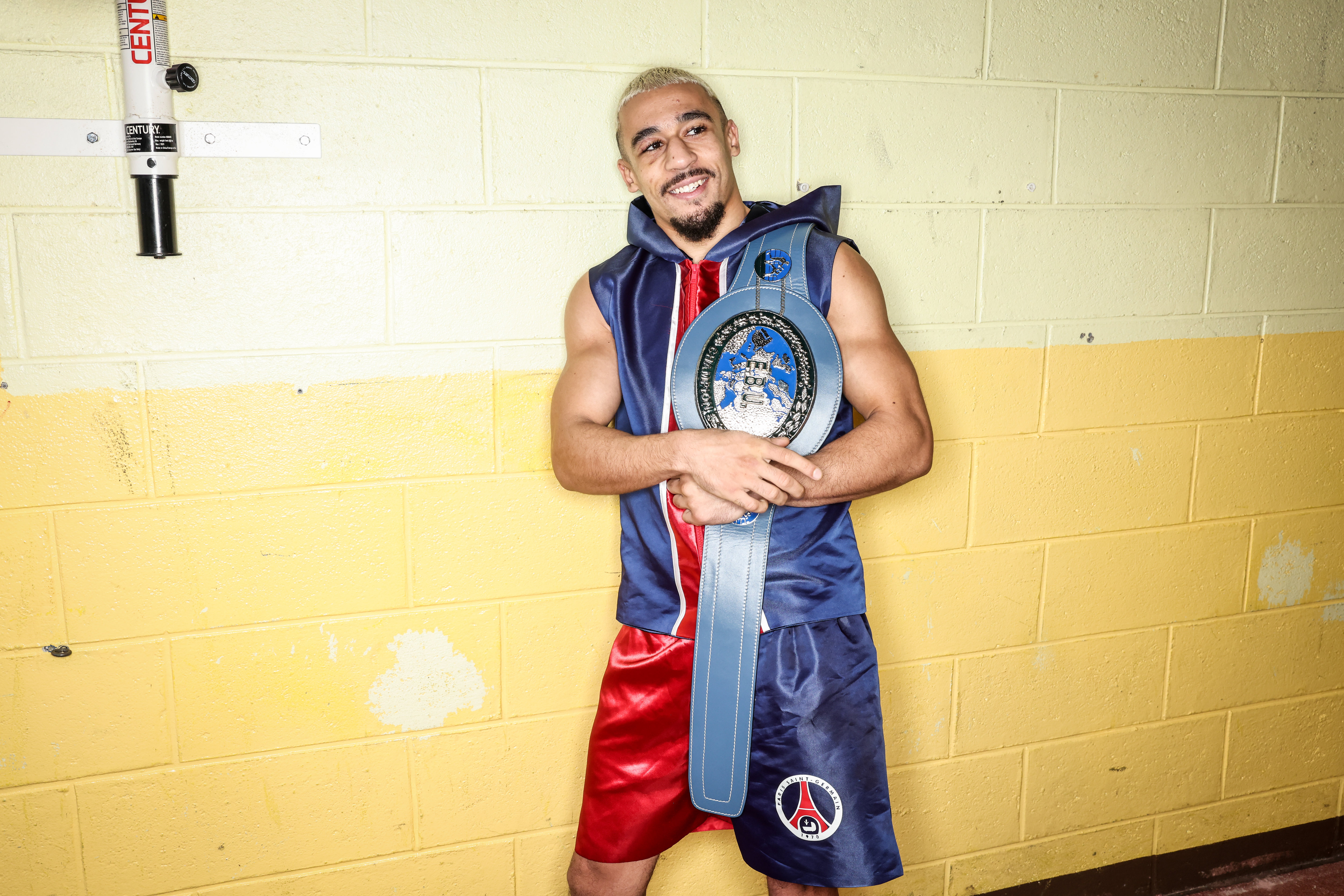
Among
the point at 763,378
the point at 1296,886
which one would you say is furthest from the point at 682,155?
the point at 1296,886

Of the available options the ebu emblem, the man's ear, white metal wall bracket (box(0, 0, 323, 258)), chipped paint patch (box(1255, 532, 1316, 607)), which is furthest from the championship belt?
chipped paint patch (box(1255, 532, 1316, 607))

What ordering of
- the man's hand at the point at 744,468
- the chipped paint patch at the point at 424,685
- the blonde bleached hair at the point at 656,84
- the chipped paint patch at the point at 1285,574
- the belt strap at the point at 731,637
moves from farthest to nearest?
the chipped paint patch at the point at 1285,574
the chipped paint patch at the point at 424,685
the blonde bleached hair at the point at 656,84
the belt strap at the point at 731,637
the man's hand at the point at 744,468

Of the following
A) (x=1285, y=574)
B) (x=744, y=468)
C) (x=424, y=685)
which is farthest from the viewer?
(x=1285, y=574)

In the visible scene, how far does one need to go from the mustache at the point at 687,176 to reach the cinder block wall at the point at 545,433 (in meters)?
0.18

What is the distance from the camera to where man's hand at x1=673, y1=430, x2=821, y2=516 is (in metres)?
1.44

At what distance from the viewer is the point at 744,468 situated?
1446 mm

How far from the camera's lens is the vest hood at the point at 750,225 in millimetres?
Result: 1628

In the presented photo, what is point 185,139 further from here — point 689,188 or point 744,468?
point 744,468

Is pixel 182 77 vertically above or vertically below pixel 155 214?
above

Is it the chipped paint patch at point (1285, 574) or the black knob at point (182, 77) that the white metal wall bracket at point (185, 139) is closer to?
the black knob at point (182, 77)

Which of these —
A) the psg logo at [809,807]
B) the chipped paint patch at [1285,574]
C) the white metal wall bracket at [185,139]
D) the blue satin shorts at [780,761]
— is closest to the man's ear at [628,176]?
the white metal wall bracket at [185,139]

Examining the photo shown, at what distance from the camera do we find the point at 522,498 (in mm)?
1808

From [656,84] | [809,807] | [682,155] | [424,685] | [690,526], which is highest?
[656,84]

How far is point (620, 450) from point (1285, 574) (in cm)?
174
